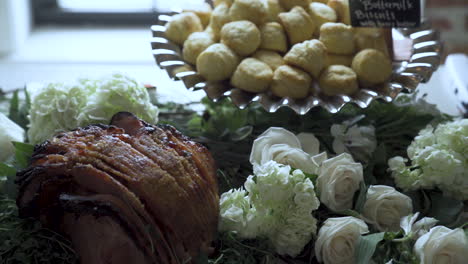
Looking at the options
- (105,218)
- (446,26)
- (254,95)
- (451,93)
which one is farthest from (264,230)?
(446,26)

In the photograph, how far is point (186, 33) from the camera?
108 cm

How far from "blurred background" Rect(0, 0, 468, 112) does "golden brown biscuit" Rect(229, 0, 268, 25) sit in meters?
0.72

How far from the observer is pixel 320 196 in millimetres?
758

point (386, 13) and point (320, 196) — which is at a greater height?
point (386, 13)

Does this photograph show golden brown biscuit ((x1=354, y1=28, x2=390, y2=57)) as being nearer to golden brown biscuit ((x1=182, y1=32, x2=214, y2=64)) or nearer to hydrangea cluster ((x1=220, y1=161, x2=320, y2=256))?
golden brown biscuit ((x1=182, y1=32, x2=214, y2=64))

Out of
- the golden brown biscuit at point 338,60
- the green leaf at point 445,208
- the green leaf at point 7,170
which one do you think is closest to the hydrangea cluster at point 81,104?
the green leaf at point 7,170

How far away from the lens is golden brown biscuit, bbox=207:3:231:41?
1.05 m

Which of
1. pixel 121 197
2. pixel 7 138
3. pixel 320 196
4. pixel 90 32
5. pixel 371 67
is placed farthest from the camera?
pixel 90 32

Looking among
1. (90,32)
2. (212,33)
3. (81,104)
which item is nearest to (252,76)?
(212,33)

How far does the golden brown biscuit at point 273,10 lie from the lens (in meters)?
1.06

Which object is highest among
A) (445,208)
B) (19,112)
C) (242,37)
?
(242,37)

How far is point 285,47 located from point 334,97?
5.5 inches

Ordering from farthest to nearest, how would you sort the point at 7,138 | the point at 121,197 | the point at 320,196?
1. the point at 7,138
2. the point at 320,196
3. the point at 121,197

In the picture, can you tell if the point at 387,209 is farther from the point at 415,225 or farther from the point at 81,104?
the point at 81,104
